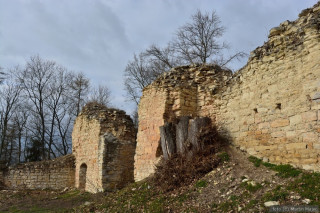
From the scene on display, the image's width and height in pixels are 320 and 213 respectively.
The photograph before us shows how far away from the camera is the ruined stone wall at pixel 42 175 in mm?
14078

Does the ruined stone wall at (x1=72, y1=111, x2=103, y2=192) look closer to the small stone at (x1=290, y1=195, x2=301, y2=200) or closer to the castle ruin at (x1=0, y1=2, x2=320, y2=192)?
the castle ruin at (x1=0, y1=2, x2=320, y2=192)

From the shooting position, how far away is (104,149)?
11078mm

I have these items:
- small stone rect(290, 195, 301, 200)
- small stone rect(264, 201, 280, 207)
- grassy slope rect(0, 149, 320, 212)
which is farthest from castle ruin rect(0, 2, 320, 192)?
small stone rect(264, 201, 280, 207)

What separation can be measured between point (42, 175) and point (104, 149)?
5356 millimetres

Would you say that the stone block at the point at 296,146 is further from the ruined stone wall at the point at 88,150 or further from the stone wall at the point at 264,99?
the ruined stone wall at the point at 88,150

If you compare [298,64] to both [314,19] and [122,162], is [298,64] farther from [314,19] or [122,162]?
[122,162]

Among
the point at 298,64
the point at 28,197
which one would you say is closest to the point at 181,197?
the point at 298,64

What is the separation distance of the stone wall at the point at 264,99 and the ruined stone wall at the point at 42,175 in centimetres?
692

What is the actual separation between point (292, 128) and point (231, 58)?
1283 centimetres

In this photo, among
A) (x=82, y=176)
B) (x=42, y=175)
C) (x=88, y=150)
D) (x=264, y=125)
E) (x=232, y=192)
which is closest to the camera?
(x=232, y=192)

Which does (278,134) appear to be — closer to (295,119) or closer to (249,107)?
(295,119)

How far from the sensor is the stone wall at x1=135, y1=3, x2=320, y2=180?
522 centimetres

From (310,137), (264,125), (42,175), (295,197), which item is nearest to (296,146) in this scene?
(310,137)

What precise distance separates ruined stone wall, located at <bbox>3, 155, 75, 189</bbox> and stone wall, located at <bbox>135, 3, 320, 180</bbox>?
22.7 feet
